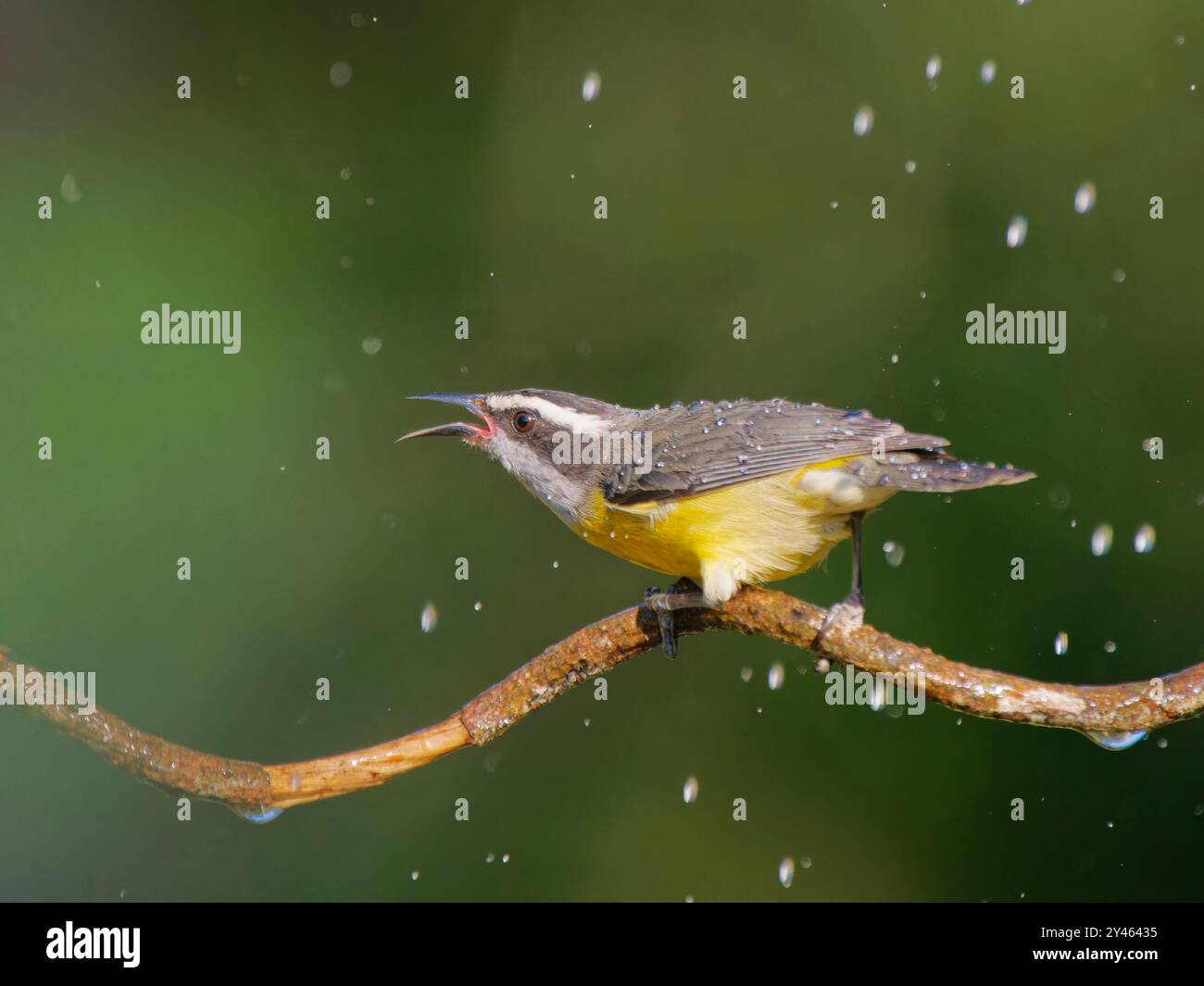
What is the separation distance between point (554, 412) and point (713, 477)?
0.51 metres

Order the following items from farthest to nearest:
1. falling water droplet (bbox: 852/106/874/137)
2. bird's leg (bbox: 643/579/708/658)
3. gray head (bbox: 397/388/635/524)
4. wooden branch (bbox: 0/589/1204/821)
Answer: falling water droplet (bbox: 852/106/874/137) → gray head (bbox: 397/388/635/524) → bird's leg (bbox: 643/579/708/658) → wooden branch (bbox: 0/589/1204/821)

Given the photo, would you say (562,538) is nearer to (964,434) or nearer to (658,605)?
(964,434)

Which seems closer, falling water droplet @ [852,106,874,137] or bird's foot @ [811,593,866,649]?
bird's foot @ [811,593,866,649]

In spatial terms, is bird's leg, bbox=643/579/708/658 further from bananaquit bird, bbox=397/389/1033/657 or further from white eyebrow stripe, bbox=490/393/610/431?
white eyebrow stripe, bbox=490/393/610/431

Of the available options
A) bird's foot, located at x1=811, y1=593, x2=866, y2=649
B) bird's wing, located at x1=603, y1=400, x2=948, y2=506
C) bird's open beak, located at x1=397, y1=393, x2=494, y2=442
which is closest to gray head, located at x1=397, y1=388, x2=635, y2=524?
bird's open beak, located at x1=397, y1=393, x2=494, y2=442

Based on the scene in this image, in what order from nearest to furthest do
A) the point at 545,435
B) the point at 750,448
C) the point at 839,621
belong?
the point at 839,621, the point at 750,448, the point at 545,435

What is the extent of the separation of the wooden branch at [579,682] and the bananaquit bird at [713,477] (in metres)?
0.23

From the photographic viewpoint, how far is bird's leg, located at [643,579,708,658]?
3254mm

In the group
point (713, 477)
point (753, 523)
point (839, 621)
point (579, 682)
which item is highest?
point (713, 477)

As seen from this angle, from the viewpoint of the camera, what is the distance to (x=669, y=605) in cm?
327

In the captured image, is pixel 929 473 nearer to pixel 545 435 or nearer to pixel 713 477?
pixel 713 477

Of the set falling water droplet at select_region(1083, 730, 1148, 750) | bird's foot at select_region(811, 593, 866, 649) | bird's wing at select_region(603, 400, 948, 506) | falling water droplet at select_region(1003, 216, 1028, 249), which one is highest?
falling water droplet at select_region(1003, 216, 1028, 249)

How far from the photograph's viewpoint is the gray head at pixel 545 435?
3666 mm

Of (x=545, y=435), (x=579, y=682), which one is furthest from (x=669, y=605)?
(x=545, y=435)
